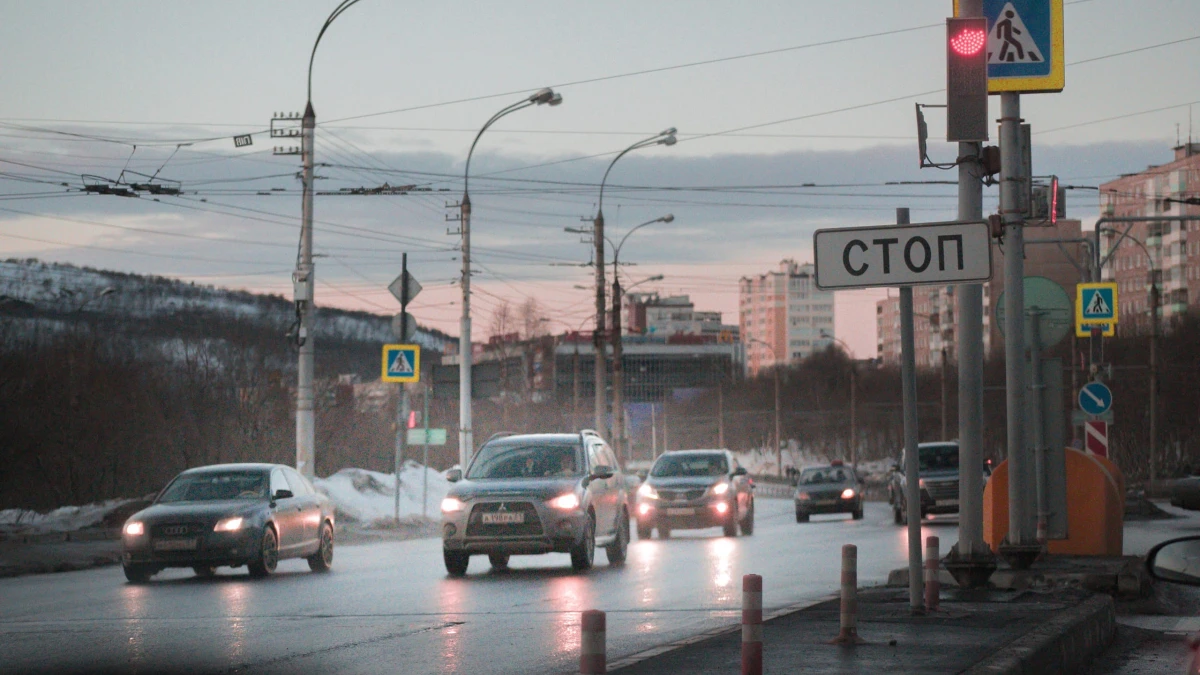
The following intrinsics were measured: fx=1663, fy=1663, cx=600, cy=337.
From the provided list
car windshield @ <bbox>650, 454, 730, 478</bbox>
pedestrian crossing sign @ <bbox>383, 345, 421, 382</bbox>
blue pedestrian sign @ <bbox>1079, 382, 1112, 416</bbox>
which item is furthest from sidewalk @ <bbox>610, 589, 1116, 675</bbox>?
Result: pedestrian crossing sign @ <bbox>383, 345, 421, 382</bbox>

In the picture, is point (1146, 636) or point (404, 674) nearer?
point (404, 674)

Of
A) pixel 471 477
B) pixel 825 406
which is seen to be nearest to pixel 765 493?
pixel 825 406

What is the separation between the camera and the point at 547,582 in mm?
19078

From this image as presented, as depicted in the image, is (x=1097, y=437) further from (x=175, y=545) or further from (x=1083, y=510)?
(x=175, y=545)

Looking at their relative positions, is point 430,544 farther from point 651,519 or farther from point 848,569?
point 848,569

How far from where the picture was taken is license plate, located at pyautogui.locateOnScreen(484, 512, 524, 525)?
20297 mm

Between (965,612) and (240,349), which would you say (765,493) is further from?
(965,612)

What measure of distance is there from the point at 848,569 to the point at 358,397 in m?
73.5

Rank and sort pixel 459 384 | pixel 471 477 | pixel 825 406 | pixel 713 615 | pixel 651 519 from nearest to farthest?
1. pixel 713 615
2. pixel 471 477
3. pixel 651 519
4. pixel 459 384
5. pixel 825 406

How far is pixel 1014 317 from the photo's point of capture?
16.7 metres

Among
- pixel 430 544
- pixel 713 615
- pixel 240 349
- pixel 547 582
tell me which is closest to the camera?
pixel 713 615

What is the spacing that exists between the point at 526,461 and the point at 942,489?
1717 cm

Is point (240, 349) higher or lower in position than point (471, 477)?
higher

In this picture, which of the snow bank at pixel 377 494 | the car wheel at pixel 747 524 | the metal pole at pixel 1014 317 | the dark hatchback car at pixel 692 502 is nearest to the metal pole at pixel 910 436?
the metal pole at pixel 1014 317
